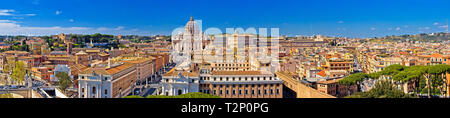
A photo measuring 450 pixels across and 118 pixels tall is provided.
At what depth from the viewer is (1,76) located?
24984 mm

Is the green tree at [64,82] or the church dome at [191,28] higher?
the church dome at [191,28]

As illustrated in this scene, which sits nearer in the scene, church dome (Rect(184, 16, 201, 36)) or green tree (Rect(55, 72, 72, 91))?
green tree (Rect(55, 72, 72, 91))

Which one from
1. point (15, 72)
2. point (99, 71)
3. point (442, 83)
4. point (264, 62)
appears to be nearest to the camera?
point (442, 83)

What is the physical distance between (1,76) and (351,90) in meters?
25.5

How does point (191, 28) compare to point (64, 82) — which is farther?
point (191, 28)

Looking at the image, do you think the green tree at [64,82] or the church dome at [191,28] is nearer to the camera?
the green tree at [64,82]

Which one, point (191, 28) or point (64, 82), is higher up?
point (191, 28)

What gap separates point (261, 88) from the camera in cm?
1430

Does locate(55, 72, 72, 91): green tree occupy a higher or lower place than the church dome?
lower
